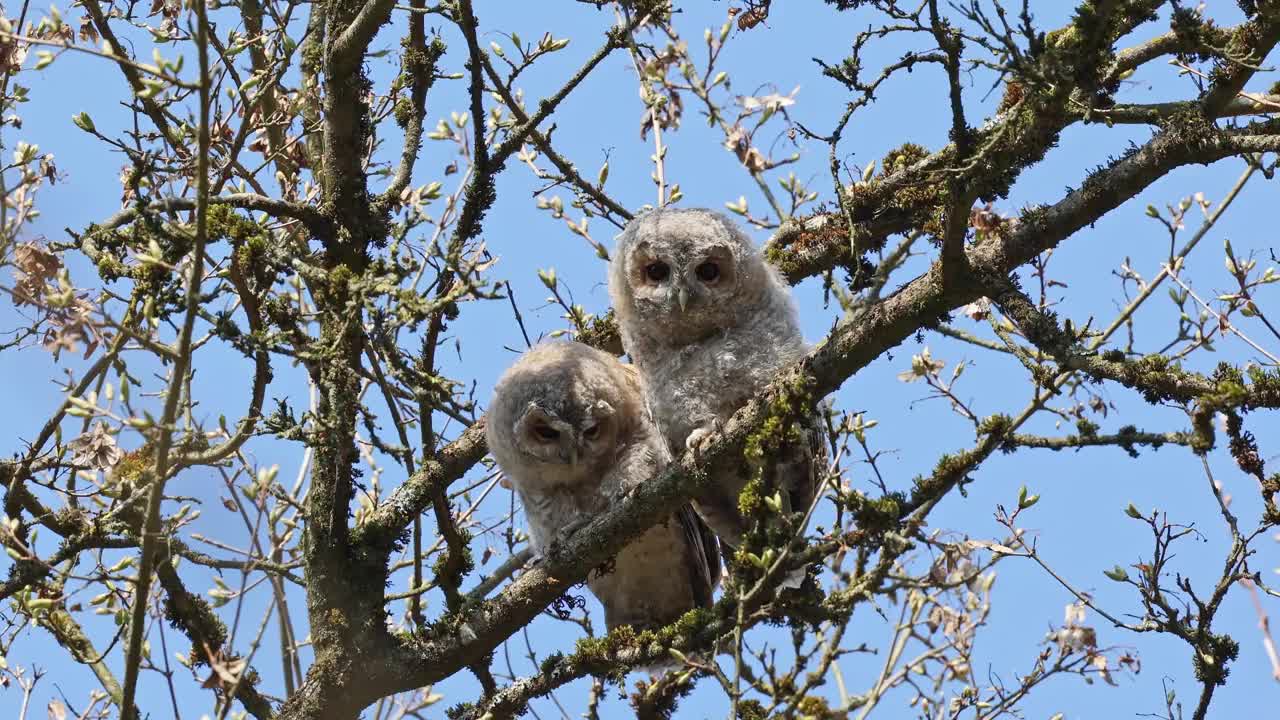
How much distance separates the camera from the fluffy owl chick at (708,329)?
483 cm

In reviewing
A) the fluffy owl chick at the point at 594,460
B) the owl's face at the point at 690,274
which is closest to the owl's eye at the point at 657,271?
the owl's face at the point at 690,274

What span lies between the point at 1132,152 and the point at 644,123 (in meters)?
2.94

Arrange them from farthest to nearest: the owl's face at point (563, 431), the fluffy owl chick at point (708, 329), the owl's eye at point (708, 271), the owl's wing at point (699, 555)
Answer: the owl's wing at point (699, 555), the owl's face at point (563, 431), the owl's eye at point (708, 271), the fluffy owl chick at point (708, 329)

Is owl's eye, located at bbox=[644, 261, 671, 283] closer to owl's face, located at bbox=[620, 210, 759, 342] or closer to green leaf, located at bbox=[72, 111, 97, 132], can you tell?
owl's face, located at bbox=[620, 210, 759, 342]

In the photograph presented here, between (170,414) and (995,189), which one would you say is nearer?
(170,414)

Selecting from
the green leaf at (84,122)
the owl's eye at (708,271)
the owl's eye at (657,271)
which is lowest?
the owl's eye at (708,271)

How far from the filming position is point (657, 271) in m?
5.08

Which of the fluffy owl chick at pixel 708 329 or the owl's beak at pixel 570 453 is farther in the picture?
the owl's beak at pixel 570 453

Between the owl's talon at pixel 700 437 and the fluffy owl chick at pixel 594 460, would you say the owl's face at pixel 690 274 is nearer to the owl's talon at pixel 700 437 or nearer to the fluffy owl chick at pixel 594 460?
the fluffy owl chick at pixel 594 460

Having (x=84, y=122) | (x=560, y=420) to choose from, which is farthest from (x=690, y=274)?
(x=84, y=122)

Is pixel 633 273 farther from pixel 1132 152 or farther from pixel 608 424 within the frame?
pixel 1132 152

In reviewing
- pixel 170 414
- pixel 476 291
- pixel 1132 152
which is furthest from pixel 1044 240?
pixel 170 414

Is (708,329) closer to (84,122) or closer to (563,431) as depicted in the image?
(563,431)

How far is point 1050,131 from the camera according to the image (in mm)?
3369
